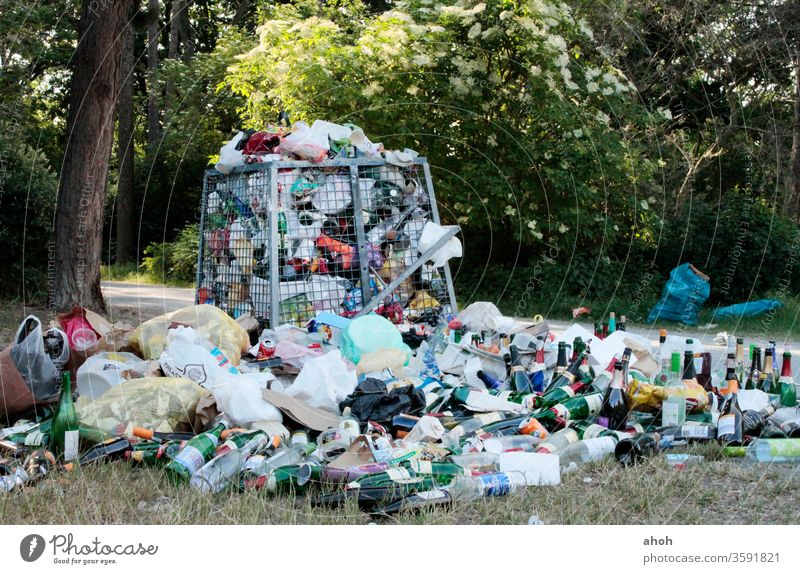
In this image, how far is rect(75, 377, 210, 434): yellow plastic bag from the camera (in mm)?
4266

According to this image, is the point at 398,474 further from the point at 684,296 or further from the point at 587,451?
the point at 684,296

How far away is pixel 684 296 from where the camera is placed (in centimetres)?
976

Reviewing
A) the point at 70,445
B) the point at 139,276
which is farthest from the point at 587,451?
the point at 139,276

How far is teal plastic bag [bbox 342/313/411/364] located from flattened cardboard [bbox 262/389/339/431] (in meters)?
1.26

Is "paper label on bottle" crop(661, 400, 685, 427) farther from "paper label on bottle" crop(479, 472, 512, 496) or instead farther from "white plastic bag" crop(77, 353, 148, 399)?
"white plastic bag" crop(77, 353, 148, 399)

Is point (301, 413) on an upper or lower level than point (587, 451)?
upper

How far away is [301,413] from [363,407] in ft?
1.21

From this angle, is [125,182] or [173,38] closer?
[125,182]

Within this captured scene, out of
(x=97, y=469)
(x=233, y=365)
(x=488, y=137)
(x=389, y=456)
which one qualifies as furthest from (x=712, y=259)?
(x=97, y=469)

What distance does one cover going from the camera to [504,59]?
1143 centimetres

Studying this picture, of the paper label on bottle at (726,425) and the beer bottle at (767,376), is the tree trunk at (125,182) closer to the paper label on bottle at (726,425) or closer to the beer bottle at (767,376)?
the beer bottle at (767,376)


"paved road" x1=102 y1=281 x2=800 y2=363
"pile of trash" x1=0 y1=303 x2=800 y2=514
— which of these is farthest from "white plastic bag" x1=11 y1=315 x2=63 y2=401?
"paved road" x1=102 y1=281 x2=800 y2=363

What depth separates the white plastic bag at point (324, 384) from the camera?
4.68 m

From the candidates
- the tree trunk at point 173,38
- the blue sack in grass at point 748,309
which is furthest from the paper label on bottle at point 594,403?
the tree trunk at point 173,38
